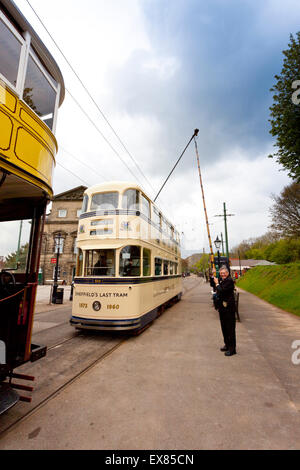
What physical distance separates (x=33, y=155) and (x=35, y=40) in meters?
1.81

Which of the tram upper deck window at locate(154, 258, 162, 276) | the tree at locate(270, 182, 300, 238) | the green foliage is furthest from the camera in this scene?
the tree at locate(270, 182, 300, 238)

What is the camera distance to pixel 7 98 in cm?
273

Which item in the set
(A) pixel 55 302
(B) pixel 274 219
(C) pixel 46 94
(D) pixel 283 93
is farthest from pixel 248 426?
(B) pixel 274 219

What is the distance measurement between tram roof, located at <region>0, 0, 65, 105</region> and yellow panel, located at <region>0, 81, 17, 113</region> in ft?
3.70

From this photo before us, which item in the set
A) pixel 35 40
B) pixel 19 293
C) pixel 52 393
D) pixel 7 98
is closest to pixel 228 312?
pixel 52 393

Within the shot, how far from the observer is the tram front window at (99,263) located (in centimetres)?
675

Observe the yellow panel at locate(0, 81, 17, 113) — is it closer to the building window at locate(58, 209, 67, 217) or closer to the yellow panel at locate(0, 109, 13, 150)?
the yellow panel at locate(0, 109, 13, 150)

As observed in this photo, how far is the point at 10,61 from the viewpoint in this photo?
3037mm

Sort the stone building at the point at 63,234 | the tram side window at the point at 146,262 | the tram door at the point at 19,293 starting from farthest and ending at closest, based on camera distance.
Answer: the stone building at the point at 63,234, the tram side window at the point at 146,262, the tram door at the point at 19,293

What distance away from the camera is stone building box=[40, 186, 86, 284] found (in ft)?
100

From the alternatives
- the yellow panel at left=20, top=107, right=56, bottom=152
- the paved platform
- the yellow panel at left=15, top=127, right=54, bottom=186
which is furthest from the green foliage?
the paved platform

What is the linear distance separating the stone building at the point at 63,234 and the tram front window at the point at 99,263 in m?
24.6

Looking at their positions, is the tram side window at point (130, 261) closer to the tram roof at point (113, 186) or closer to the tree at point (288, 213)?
the tram roof at point (113, 186)

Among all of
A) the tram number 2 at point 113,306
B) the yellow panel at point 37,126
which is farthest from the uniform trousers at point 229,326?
the yellow panel at point 37,126
